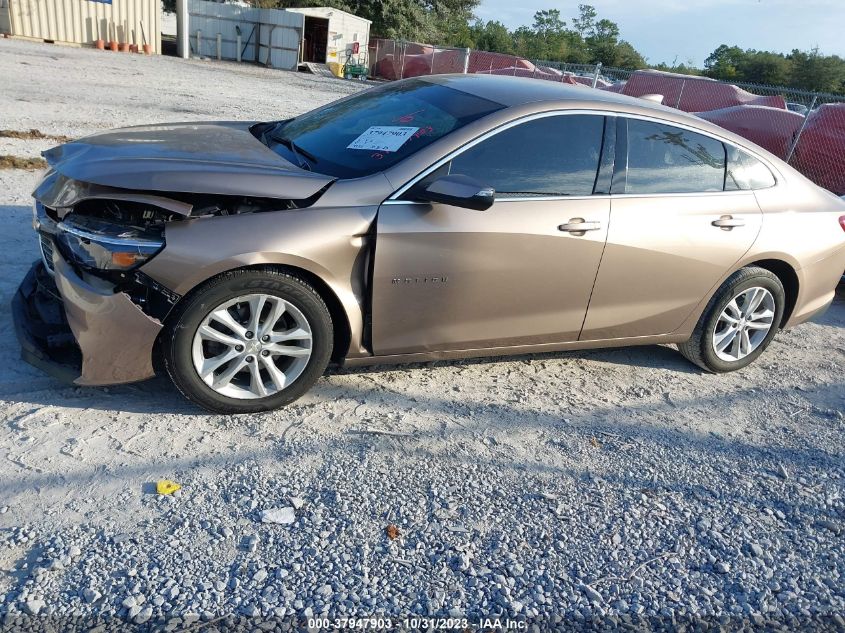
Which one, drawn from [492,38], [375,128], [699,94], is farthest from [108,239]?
[492,38]

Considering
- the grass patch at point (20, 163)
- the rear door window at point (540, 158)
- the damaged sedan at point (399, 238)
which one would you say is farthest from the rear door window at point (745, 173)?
the grass patch at point (20, 163)

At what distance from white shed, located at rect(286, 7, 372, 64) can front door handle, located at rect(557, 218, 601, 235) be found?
2904cm

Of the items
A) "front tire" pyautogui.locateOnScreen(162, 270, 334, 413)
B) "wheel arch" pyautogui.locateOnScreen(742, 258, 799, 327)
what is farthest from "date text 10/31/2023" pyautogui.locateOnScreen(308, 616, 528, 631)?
"wheel arch" pyautogui.locateOnScreen(742, 258, 799, 327)

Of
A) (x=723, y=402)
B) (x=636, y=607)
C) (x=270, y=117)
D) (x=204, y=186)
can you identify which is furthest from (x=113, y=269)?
(x=270, y=117)

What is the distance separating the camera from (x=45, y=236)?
328 cm

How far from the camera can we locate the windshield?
355 cm

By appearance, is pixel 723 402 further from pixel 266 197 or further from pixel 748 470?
pixel 266 197

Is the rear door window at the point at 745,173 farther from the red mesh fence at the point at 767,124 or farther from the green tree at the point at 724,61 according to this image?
the green tree at the point at 724,61

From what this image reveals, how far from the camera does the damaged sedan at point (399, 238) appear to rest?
3.05 m

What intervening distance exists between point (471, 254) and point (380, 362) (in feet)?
2.47

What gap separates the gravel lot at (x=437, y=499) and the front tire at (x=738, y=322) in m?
0.22

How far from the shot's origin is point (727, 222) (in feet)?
13.7

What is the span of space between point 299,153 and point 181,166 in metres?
0.85

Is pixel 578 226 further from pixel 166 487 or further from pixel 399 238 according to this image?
pixel 166 487
